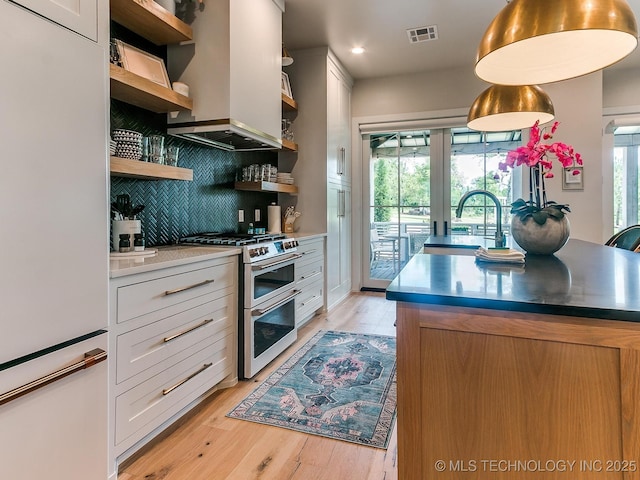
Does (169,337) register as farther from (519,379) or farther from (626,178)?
(626,178)

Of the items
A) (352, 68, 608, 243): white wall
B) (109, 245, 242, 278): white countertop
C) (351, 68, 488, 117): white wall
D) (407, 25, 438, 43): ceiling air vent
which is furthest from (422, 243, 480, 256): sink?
(351, 68, 488, 117): white wall

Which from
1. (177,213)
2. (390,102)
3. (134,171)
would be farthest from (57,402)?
(390,102)

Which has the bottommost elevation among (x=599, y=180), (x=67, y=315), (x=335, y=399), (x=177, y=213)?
(x=335, y=399)

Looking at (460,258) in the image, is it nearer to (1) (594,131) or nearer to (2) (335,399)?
(2) (335,399)

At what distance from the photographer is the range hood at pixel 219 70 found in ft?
7.55

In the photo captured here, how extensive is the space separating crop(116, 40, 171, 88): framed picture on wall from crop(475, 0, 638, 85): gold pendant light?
5.80 feet

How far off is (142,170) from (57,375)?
109 centimetres

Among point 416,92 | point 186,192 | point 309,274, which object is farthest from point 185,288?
point 416,92

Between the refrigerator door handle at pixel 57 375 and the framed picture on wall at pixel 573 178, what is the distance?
15.5 feet

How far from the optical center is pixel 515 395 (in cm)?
90

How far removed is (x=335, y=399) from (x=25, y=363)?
1546 mm

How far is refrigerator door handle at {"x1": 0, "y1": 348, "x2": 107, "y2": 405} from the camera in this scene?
3.23 ft

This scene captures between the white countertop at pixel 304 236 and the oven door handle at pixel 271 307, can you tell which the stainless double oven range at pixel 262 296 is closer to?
the oven door handle at pixel 271 307

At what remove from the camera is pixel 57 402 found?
1.13 meters
